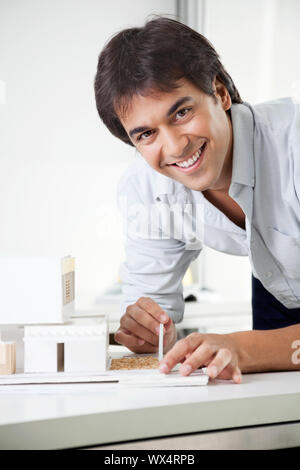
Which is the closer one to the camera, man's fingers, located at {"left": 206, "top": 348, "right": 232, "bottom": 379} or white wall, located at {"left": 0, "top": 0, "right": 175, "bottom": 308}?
man's fingers, located at {"left": 206, "top": 348, "right": 232, "bottom": 379}

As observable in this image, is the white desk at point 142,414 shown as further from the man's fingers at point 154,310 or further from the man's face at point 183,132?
the man's face at point 183,132

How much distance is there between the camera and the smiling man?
1.02 meters

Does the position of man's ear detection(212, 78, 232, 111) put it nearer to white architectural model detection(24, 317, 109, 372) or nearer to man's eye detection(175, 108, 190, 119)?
man's eye detection(175, 108, 190, 119)

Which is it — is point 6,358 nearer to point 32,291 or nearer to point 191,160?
point 32,291

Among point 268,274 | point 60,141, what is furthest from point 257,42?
point 268,274

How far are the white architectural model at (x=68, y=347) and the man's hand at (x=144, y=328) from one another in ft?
0.78

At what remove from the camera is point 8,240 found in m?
2.83

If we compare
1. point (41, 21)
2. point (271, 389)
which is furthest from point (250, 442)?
point (41, 21)

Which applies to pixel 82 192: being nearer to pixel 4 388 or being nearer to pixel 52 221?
pixel 52 221

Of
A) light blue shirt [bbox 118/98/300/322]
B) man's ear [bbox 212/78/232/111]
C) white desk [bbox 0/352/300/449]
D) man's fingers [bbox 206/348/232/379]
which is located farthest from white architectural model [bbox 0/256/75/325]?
man's ear [bbox 212/78/232/111]

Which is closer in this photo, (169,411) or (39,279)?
(169,411)

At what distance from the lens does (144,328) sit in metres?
1.17

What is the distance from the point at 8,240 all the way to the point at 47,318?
1988mm
